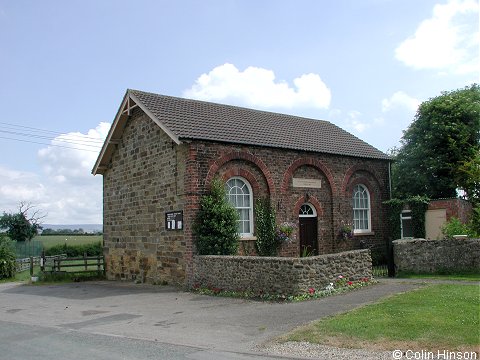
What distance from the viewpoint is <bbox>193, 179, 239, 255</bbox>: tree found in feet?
56.7

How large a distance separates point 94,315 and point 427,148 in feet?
68.4

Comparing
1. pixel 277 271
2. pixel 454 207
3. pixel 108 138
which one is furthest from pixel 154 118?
A: pixel 454 207

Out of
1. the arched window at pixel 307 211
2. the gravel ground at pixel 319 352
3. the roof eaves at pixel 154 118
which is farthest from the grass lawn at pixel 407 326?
the arched window at pixel 307 211

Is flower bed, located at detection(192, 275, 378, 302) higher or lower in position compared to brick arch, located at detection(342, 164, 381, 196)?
lower

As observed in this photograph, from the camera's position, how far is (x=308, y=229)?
2170cm

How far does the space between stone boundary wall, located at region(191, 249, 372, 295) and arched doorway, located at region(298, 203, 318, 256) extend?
506cm

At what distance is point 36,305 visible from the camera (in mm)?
15633

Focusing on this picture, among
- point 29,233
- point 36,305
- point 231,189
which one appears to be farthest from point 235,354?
point 29,233

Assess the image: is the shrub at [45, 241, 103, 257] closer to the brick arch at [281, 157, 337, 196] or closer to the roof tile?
the roof tile

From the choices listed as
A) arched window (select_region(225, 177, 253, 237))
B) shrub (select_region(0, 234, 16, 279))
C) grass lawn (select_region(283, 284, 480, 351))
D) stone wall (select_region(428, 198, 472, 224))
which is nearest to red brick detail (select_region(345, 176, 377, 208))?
stone wall (select_region(428, 198, 472, 224))

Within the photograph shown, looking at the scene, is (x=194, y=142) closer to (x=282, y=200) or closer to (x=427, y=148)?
(x=282, y=200)

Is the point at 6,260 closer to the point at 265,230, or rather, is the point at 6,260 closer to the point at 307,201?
the point at 265,230

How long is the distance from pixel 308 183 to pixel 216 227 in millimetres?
5952

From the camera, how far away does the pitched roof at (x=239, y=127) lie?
62.2 feet
